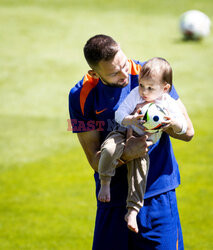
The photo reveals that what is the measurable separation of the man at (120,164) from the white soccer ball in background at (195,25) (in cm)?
1238

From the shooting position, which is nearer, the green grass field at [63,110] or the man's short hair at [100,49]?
the man's short hair at [100,49]

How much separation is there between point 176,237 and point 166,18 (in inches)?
621

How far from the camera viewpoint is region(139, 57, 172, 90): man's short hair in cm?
285

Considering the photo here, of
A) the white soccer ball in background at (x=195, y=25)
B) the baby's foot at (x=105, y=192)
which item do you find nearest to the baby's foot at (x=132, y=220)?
the baby's foot at (x=105, y=192)

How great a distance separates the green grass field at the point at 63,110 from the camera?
19.7ft

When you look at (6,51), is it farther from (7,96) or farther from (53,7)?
(53,7)

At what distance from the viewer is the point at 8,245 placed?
550 cm

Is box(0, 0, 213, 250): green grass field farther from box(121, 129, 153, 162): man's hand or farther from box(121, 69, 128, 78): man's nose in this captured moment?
box(121, 69, 128, 78): man's nose

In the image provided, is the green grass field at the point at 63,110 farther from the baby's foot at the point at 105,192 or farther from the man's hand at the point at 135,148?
the man's hand at the point at 135,148

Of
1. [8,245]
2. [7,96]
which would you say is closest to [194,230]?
[8,245]

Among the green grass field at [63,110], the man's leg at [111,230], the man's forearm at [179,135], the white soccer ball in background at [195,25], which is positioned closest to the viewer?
the man's forearm at [179,135]

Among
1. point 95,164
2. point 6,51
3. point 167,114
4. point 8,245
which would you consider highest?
point 6,51

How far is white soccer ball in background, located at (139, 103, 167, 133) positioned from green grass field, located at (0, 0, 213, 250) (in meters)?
2.81

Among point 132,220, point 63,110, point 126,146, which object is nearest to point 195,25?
point 63,110
